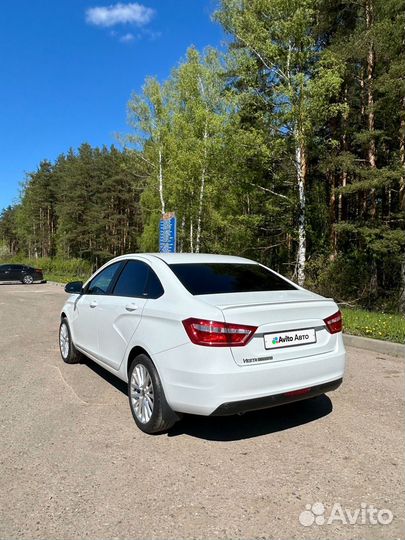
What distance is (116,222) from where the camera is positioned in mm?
51031

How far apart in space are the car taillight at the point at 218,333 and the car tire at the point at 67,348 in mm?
3383

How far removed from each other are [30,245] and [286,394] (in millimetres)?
72804

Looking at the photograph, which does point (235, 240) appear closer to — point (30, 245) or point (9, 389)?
point (9, 389)

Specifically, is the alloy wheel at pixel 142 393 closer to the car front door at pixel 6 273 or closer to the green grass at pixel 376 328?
the green grass at pixel 376 328

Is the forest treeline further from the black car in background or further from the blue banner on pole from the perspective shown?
the black car in background

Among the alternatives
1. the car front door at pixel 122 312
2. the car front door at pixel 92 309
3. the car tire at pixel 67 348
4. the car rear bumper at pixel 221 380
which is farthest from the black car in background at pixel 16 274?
the car rear bumper at pixel 221 380

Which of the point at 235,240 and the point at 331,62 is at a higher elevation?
Answer: the point at 331,62

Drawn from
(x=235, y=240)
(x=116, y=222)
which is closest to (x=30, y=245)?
(x=116, y=222)

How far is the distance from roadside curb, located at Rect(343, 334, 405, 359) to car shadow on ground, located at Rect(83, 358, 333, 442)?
9.80 feet

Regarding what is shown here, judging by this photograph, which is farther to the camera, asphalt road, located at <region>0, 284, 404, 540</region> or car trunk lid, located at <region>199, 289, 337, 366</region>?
car trunk lid, located at <region>199, 289, 337, 366</region>

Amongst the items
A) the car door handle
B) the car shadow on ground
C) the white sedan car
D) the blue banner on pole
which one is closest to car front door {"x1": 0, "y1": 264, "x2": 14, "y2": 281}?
the blue banner on pole

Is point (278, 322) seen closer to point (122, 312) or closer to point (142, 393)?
point (142, 393)

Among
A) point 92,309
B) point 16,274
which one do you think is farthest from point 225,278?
point 16,274

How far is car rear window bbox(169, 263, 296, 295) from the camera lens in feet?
13.2
